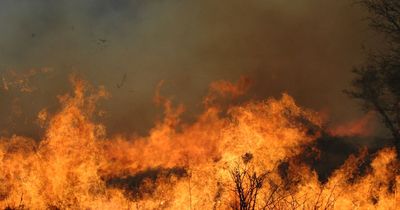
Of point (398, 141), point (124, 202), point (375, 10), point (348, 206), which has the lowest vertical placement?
point (348, 206)

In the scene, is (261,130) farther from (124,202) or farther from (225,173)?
(124,202)

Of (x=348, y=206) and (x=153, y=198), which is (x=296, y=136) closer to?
(x=348, y=206)

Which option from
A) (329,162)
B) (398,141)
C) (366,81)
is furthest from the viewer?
(329,162)

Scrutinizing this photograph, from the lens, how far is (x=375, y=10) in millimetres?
15703

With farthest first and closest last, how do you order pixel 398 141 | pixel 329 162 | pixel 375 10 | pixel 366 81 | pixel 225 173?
pixel 329 162 < pixel 366 81 < pixel 398 141 < pixel 225 173 < pixel 375 10

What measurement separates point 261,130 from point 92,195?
8440 mm

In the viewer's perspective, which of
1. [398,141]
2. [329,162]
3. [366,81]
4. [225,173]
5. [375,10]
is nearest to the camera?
[375,10]

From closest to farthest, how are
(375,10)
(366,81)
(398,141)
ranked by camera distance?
(375,10), (398,141), (366,81)

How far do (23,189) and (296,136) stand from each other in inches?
534

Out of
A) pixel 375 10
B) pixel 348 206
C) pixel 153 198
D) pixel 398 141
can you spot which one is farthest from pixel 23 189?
pixel 398 141

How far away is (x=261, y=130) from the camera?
18734 millimetres

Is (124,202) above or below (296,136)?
below

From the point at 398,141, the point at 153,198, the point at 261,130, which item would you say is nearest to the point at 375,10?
the point at 261,130

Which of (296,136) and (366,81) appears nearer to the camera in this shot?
(296,136)
